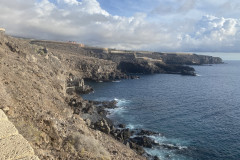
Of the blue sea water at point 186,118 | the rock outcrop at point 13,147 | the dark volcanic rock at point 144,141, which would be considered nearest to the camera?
the rock outcrop at point 13,147

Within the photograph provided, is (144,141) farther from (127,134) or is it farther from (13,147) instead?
(13,147)

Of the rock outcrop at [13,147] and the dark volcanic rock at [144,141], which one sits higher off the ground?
the rock outcrop at [13,147]

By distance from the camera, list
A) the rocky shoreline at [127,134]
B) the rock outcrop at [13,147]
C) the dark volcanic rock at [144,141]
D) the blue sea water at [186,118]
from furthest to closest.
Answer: the dark volcanic rock at [144,141]
the blue sea water at [186,118]
the rocky shoreline at [127,134]
the rock outcrop at [13,147]

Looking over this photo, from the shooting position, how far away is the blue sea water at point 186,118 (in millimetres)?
31734

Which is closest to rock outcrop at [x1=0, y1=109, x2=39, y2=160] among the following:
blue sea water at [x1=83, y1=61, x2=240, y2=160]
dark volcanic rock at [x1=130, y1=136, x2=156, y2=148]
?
blue sea water at [x1=83, y1=61, x2=240, y2=160]

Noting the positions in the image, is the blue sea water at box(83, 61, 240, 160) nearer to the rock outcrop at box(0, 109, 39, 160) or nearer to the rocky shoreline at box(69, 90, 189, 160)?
the rocky shoreline at box(69, 90, 189, 160)

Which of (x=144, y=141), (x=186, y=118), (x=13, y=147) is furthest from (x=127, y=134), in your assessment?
(x=13, y=147)

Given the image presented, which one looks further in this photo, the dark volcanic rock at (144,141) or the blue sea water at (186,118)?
the dark volcanic rock at (144,141)

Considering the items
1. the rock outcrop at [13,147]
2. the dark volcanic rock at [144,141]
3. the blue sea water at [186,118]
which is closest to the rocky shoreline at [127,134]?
the dark volcanic rock at [144,141]

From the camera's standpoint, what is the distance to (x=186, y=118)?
45.4 meters

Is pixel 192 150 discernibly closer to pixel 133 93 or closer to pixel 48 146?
pixel 48 146

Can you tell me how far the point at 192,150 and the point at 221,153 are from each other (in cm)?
450

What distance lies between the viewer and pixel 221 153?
31062 millimetres

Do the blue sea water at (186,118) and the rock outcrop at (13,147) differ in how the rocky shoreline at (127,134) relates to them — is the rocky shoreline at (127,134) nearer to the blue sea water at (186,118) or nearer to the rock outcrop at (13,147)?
the blue sea water at (186,118)
